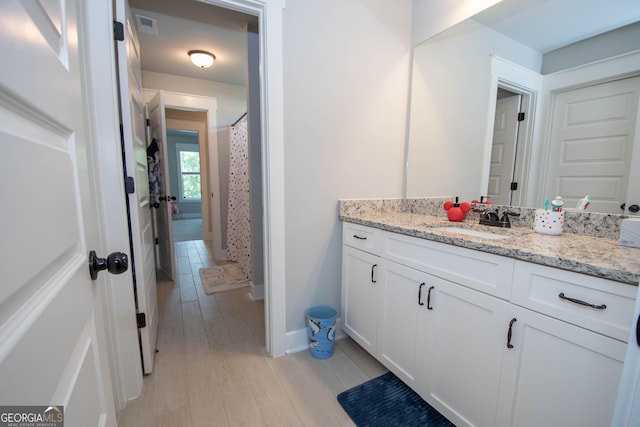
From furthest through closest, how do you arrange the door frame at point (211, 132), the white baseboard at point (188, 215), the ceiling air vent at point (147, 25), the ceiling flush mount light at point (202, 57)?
the white baseboard at point (188, 215) < the door frame at point (211, 132) < the ceiling flush mount light at point (202, 57) < the ceiling air vent at point (147, 25)

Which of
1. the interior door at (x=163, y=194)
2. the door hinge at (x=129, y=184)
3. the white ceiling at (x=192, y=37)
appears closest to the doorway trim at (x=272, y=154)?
the door hinge at (x=129, y=184)

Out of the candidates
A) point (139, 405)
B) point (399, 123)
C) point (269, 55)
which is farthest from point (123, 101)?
point (399, 123)

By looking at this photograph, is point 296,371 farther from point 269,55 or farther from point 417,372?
point 269,55

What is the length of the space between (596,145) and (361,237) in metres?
1.18

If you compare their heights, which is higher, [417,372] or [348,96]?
[348,96]

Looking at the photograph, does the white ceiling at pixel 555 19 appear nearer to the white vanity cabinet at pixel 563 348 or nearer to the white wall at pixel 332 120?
the white wall at pixel 332 120

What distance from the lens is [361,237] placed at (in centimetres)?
172

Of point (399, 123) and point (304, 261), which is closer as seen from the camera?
point (304, 261)

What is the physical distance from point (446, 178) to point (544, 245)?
39.0 inches

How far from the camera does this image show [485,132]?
5.51 ft

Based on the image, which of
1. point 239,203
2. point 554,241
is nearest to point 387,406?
point 554,241

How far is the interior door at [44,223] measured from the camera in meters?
0.30

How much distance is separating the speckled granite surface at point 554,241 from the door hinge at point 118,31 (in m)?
1.48

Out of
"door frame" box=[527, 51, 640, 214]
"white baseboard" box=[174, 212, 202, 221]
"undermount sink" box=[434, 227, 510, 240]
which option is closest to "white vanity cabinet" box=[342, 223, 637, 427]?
"undermount sink" box=[434, 227, 510, 240]
